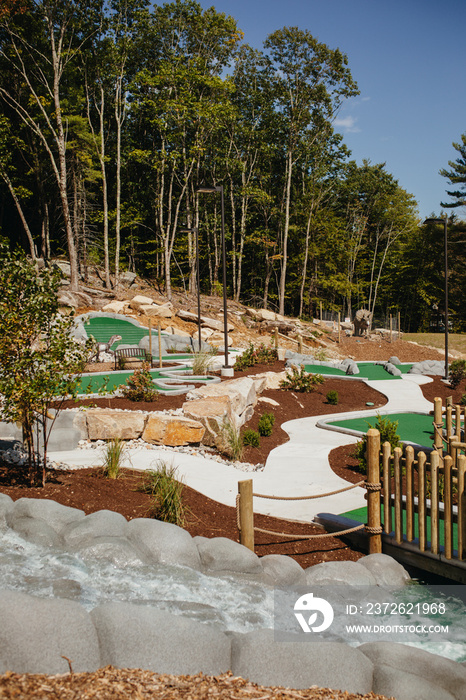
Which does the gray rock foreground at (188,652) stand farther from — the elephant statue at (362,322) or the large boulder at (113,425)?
the elephant statue at (362,322)

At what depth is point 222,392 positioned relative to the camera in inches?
411

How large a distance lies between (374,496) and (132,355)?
604 inches

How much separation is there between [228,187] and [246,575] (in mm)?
37553

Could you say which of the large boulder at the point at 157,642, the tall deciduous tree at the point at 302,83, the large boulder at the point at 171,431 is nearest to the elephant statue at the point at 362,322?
the tall deciduous tree at the point at 302,83

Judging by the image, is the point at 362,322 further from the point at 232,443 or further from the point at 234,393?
the point at 232,443

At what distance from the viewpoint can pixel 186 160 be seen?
3284 centimetres

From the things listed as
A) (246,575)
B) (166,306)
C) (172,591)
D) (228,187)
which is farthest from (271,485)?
(228,187)

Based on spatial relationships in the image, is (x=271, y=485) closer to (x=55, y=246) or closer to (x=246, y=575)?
(x=246, y=575)

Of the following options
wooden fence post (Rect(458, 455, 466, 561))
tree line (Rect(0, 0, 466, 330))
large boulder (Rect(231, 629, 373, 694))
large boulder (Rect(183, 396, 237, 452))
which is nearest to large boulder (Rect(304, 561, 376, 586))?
wooden fence post (Rect(458, 455, 466, 561))

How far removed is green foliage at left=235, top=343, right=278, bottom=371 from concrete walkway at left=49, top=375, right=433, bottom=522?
281 inches

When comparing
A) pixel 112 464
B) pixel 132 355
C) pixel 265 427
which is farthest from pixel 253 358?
pixel 112 464

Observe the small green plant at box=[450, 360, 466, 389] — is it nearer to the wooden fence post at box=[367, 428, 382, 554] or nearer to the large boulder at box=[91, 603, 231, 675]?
the wooden fence post at box=[367, 428, 382, 554]

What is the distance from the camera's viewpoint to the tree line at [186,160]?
99.0ft

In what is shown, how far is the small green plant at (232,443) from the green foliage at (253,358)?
839cm
